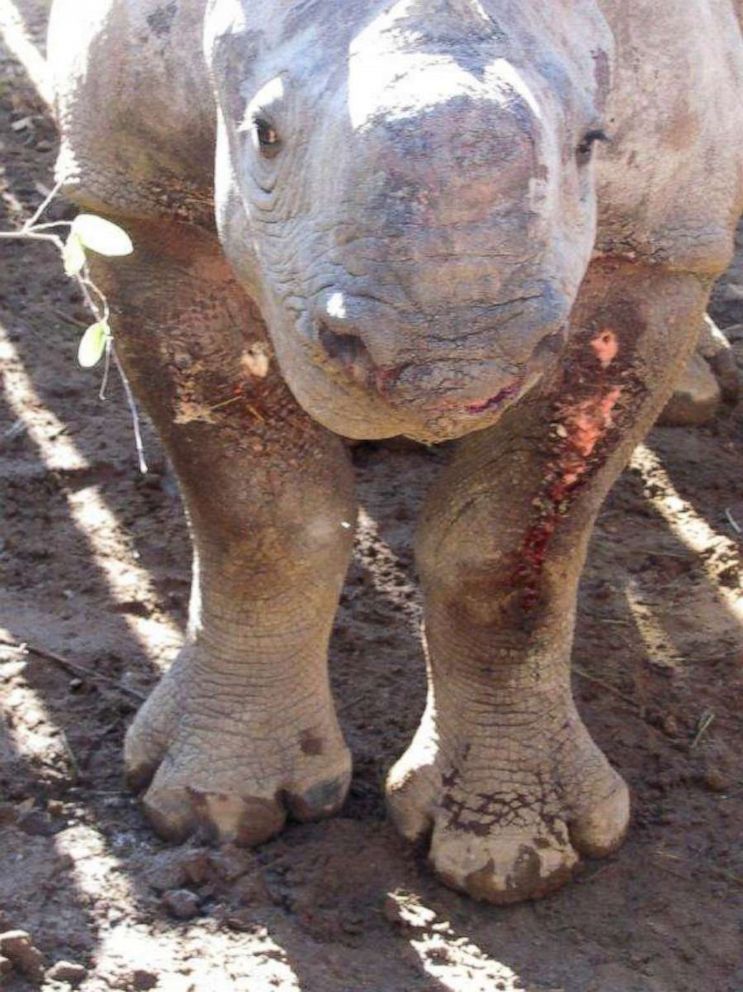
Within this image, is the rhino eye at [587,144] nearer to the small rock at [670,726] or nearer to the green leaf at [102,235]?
the green leaf at [102,235]

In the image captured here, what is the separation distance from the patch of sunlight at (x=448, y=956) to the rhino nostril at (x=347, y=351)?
111 cm

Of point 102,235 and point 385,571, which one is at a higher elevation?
point 102,235

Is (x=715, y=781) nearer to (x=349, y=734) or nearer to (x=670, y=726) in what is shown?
(x=670, y=726)

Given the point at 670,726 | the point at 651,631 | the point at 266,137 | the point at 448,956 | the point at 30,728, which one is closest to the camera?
the point at 266,137

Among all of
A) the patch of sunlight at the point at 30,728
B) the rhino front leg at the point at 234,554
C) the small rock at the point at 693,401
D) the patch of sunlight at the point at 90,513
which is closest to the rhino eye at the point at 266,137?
the rhino front leg at the point at 234,554

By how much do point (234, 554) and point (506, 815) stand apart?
1.85 feet

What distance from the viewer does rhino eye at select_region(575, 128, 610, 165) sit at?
216 centimetres

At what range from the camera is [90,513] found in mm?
3994

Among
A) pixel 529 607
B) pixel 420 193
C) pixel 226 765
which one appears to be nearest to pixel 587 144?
pixel 420 193

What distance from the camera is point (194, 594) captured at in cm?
326

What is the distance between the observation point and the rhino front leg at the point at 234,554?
2.86 meters

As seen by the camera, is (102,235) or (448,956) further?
(448,956)

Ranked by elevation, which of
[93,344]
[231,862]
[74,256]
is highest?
[74,256]

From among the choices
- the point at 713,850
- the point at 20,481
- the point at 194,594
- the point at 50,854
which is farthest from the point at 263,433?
the point at 20,481
